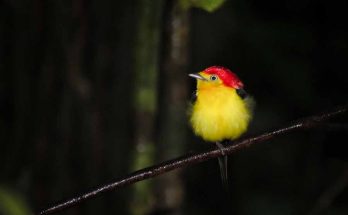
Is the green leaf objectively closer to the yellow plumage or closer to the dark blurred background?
the dark blurred background

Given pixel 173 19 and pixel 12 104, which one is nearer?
pixel 173 19

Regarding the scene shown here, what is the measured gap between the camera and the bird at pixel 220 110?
2.12m

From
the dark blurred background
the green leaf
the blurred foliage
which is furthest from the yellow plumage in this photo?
the blurred foliage

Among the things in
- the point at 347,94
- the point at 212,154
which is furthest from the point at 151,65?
the point at 347,94

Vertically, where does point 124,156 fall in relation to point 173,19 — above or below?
below

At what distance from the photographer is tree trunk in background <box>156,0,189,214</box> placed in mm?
2160

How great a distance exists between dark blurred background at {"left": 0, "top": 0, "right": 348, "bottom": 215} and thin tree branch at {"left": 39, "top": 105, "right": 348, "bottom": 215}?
268mm

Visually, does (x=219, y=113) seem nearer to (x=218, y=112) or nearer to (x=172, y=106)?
(x=218, y=112)

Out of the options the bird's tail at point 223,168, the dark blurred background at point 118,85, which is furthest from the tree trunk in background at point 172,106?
the bird's tail at point 223,168

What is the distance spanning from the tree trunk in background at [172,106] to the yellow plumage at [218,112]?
84 mm

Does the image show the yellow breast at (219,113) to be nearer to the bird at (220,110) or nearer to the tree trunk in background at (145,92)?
the bird at (220,110)

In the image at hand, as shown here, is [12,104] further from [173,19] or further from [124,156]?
[173,19]

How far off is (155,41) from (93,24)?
0.57 metres

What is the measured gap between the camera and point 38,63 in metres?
2.45
